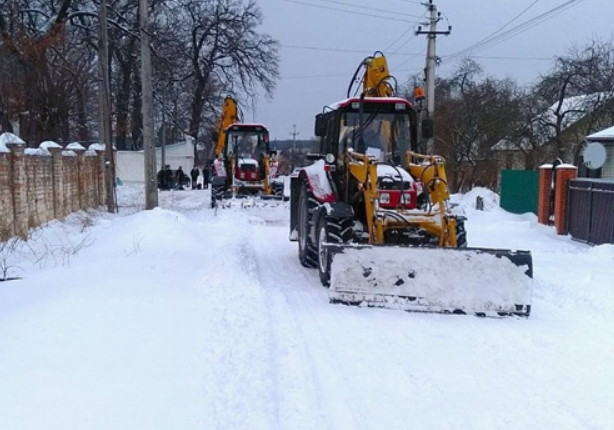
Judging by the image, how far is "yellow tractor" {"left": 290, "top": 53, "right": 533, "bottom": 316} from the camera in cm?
725

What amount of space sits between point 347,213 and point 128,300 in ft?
10.2

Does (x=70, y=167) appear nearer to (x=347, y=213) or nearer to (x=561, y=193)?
(x=347, y=213)

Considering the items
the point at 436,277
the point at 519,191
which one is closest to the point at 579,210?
the point at 519,191

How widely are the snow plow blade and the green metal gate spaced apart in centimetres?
1259

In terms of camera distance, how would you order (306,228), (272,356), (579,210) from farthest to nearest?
(579,210)
(306,228)
(272,356)

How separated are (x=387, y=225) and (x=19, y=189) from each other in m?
7.94

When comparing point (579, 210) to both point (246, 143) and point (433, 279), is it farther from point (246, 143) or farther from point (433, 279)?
point (246, 143)

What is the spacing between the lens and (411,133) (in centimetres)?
995

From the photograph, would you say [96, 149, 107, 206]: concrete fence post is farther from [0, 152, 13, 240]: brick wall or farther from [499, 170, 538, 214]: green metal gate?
[499, 170, 538, 214]: green metal gate

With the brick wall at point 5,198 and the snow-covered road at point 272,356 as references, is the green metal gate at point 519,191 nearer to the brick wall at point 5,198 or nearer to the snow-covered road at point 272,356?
the snow-covered road at point 272,356

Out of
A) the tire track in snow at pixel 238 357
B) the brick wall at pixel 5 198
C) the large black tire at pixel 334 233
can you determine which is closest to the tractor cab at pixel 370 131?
the large black tire at pixel 334 233

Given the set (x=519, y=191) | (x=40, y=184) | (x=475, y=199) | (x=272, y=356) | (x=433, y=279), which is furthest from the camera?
(x=475, y=199)

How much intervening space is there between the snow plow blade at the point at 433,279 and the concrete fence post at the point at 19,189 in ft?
25.2

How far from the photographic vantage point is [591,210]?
13562 mm
